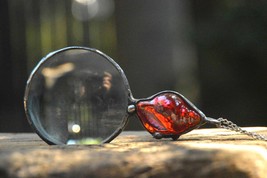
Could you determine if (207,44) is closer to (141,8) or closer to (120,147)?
(141,8)

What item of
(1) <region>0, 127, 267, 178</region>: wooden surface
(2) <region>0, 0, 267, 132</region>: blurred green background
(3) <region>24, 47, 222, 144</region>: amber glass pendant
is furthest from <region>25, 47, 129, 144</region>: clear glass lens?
(2) <region>0, 0, 267, 132</region>: blurred green background

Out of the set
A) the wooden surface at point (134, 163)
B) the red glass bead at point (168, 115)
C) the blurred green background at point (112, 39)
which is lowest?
the wooden surface at point (134, 163)

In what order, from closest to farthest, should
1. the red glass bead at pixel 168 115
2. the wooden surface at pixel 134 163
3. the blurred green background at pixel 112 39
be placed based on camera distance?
the wooden surface at pixel 134 163 → the red glass bead at pixel 168 115 → the blurred green background at pixel 112 39

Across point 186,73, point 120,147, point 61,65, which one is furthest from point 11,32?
point 120,147

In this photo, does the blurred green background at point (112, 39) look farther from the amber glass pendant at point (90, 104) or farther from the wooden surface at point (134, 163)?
the wooden surface at point (134, 163)

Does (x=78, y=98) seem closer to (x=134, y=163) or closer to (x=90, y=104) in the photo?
(x=90, y=104)

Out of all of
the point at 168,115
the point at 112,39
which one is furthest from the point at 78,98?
the point at 112,39

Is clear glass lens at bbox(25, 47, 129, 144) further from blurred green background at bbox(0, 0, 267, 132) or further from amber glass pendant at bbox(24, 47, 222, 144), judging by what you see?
blurred green background at bbox(0, 0, 267, 132)

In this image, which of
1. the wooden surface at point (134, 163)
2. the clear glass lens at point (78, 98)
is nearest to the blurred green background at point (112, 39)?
the clear glass lens at point (78, 98)
